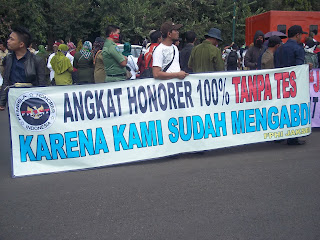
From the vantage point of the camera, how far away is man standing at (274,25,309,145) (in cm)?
645

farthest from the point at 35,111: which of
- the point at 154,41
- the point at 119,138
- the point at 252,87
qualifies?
the point at 154,41

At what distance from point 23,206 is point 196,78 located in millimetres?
2943

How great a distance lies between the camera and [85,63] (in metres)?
8.93

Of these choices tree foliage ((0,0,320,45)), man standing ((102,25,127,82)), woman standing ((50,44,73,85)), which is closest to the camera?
man standing ((102,25,127,82))

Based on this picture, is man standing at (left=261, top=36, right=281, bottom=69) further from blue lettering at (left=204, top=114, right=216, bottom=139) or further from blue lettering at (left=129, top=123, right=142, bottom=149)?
blue lettering at (left=129, top=123, right=142, bottom=149)

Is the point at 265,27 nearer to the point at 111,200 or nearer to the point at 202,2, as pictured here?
the point at 202,2

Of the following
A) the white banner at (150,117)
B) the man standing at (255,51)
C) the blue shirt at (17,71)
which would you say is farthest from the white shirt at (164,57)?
the man standing at (255,51)

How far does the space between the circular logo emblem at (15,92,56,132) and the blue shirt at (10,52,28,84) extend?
544 millimetres

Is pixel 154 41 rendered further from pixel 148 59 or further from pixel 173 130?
pixel 173 130

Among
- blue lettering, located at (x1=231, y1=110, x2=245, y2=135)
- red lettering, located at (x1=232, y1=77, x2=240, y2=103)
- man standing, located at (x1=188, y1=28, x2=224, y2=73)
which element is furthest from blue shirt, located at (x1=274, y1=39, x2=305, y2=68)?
blue lettering, located at (x1=231, y1=110, x2=245, y2=135)

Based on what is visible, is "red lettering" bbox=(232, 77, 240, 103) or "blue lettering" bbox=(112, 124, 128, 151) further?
"red lettering" bbox=(232, 77, 240, 103)

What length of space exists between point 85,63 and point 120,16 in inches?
724

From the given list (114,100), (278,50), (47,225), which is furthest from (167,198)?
(278,50)

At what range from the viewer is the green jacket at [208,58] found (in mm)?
6624
